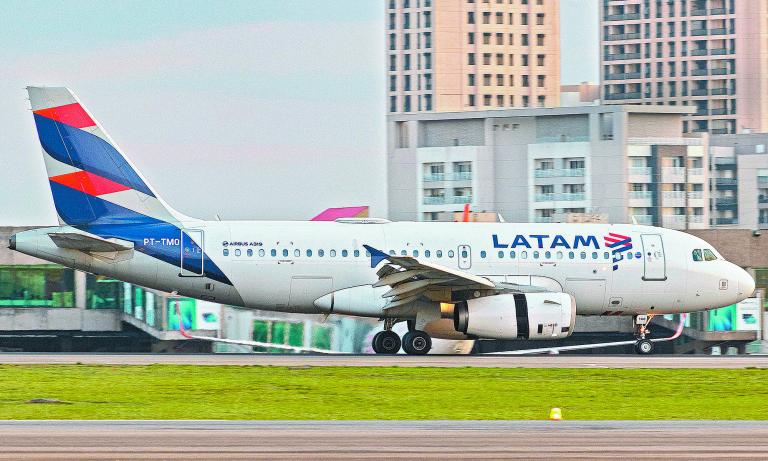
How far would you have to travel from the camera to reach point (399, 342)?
40.2m

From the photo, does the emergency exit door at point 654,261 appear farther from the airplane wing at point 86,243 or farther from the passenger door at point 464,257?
the airplane wing at point 86,243

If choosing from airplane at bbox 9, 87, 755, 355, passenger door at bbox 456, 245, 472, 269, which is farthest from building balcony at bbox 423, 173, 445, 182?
passenger door at bbox 456, 245, 472, 269

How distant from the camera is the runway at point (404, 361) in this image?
35.2 metres

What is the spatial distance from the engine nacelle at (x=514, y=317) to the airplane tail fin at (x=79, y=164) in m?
9.10

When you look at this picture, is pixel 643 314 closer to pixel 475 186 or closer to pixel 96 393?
pixel 96 393

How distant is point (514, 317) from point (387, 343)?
435 centimetres

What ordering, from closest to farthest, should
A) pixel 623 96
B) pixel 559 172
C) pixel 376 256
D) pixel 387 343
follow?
pixel 376 256
pixel 387 343
pixel 559 172
pixel 623 96

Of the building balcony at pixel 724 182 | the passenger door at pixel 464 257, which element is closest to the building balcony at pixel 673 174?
the building balcony at pixel 724 182

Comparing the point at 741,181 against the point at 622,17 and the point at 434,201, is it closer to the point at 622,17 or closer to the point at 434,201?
the point at 434,201

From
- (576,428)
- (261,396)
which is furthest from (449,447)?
(261,396)

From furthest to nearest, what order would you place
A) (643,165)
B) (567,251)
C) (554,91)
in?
(554,91)
(643,165)
(567,251)

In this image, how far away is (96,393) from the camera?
27.5 m

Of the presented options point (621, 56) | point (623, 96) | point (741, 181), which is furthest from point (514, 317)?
point (621, 56)

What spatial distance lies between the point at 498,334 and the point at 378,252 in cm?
410
